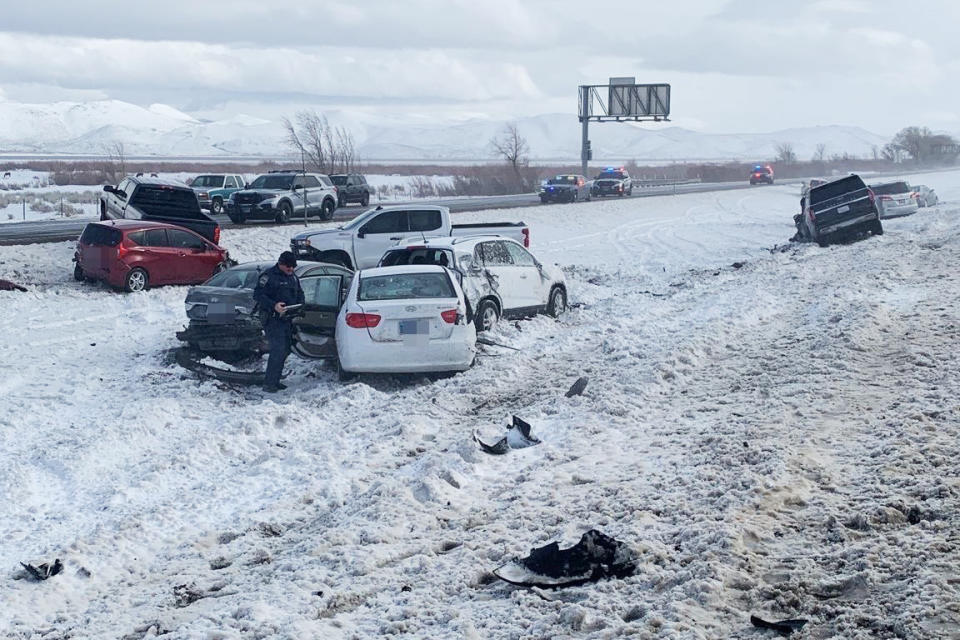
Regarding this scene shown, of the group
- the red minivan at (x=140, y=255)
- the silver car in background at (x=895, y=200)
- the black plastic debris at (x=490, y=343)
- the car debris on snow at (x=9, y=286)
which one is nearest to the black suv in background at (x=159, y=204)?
the red minivan at (x=140, y=255)

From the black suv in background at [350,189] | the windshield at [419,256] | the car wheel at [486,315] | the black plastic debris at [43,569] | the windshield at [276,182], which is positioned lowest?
the black plastic debris at [43,569]

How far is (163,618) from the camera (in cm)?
678

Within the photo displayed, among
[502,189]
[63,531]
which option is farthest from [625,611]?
[502,189]

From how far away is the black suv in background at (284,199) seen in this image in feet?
116

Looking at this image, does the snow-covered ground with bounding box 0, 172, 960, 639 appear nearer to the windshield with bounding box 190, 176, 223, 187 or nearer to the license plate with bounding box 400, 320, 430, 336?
the license plate with bounding box 400, 320, 430, 336

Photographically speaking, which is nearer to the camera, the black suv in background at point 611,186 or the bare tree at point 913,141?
the black suv in background at point 611,186

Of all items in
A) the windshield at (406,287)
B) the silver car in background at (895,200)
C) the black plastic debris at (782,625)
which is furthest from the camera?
the silver car in background at (895,200)

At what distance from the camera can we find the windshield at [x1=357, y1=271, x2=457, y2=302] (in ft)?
43.9

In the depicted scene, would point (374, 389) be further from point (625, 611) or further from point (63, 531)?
point (625, 611)

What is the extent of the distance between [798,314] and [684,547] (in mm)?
10199

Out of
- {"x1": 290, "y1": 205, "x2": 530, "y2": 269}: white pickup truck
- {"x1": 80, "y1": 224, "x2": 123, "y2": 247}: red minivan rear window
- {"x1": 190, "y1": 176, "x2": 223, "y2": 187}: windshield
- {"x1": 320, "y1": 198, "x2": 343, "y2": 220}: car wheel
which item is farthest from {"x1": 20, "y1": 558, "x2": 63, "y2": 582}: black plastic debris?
{"x1": 190, "y1": 176, "x2": 223, "y2": 187}: windshield

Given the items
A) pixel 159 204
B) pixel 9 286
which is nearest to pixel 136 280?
pixel 9 286

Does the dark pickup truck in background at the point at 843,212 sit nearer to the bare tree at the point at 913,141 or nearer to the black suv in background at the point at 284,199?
the black suv in background at the point at 284,199

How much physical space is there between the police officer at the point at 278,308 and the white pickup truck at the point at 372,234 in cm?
1025
